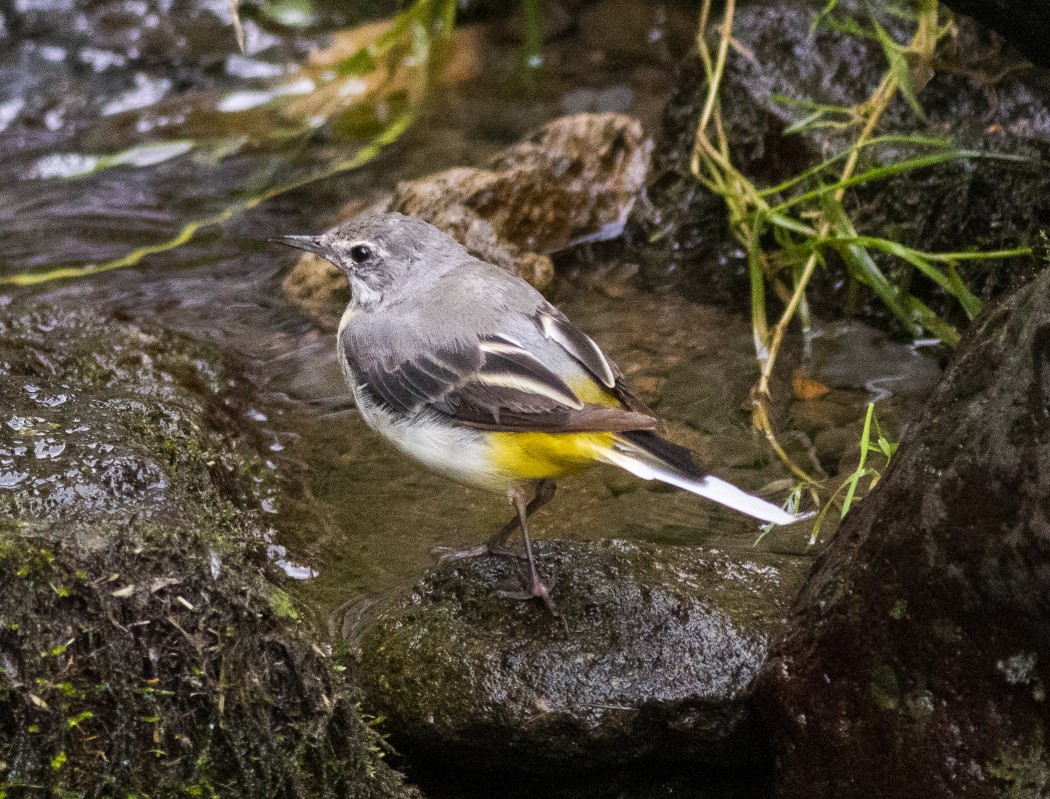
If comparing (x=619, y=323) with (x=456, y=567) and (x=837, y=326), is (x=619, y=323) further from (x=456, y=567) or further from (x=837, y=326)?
(x=456, y=567)

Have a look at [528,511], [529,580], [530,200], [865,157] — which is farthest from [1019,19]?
[530,200]

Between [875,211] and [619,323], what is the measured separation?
181 cm

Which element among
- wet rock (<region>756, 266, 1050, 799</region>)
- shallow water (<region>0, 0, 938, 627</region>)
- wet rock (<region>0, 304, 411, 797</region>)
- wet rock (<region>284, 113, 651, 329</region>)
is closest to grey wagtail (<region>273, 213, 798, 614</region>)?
wet rock (<region>756, 266, 1050, 799</region>)

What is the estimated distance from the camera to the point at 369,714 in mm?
4250

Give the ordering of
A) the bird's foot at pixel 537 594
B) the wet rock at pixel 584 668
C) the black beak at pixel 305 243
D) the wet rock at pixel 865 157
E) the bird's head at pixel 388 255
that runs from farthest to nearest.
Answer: the wet rock at pixel 865 157
the black beak at pixel 305 243
the bird's head at pixel 388 255
the bird's foot at pixel 537 594
the wet rock at pixel 584 668

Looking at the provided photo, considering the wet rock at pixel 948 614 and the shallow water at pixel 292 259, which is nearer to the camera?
the wet rock at pixel 948 614

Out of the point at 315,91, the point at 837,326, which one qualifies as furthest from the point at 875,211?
the point at 315,91

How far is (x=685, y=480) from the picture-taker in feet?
13.3

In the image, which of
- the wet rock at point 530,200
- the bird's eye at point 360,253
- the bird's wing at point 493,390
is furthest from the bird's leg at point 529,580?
the wet rock at point 530,200

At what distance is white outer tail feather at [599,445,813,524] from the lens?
403 cm

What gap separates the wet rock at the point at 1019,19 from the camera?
13.8ft

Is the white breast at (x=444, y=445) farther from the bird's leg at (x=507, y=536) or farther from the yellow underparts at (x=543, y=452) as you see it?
the bird's leg at (x=507, y=536)

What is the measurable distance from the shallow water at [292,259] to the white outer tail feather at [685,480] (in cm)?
104

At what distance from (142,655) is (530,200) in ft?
17.6
